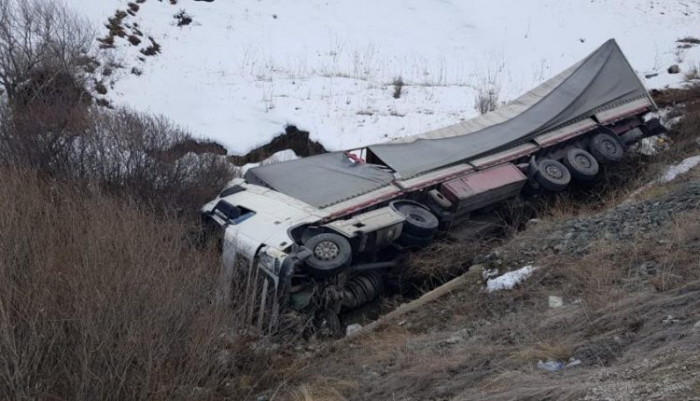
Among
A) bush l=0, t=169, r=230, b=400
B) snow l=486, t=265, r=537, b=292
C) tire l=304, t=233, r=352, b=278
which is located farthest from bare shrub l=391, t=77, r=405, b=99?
bush l=0, t=169, r=230, b=400

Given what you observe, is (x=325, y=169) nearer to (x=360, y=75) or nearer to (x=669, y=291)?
(x=669, y=291)

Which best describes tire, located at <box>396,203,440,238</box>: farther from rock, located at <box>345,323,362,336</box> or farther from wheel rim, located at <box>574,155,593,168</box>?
wheel rim, located at <box>574,155,593,168</box>

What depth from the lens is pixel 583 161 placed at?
9.63 m

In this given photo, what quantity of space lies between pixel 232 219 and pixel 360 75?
10.3 metres

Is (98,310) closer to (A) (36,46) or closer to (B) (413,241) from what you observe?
(B) (413,241)

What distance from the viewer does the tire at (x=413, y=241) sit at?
802 cm

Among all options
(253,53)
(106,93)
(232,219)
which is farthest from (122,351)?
(253,53)

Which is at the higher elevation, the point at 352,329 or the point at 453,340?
the point at 453,340

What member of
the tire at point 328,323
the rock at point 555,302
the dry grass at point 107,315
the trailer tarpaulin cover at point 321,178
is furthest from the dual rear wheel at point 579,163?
the dry grass at point 107,315

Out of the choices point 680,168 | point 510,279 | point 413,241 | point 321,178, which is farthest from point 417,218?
point 680,168

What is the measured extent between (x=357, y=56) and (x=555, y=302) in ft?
43.3

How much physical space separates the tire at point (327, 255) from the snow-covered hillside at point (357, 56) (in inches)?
233

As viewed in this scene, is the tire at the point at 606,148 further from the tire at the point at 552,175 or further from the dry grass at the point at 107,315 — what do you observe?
the dry grass at the point at 107,315

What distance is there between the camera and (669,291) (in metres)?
5.22
